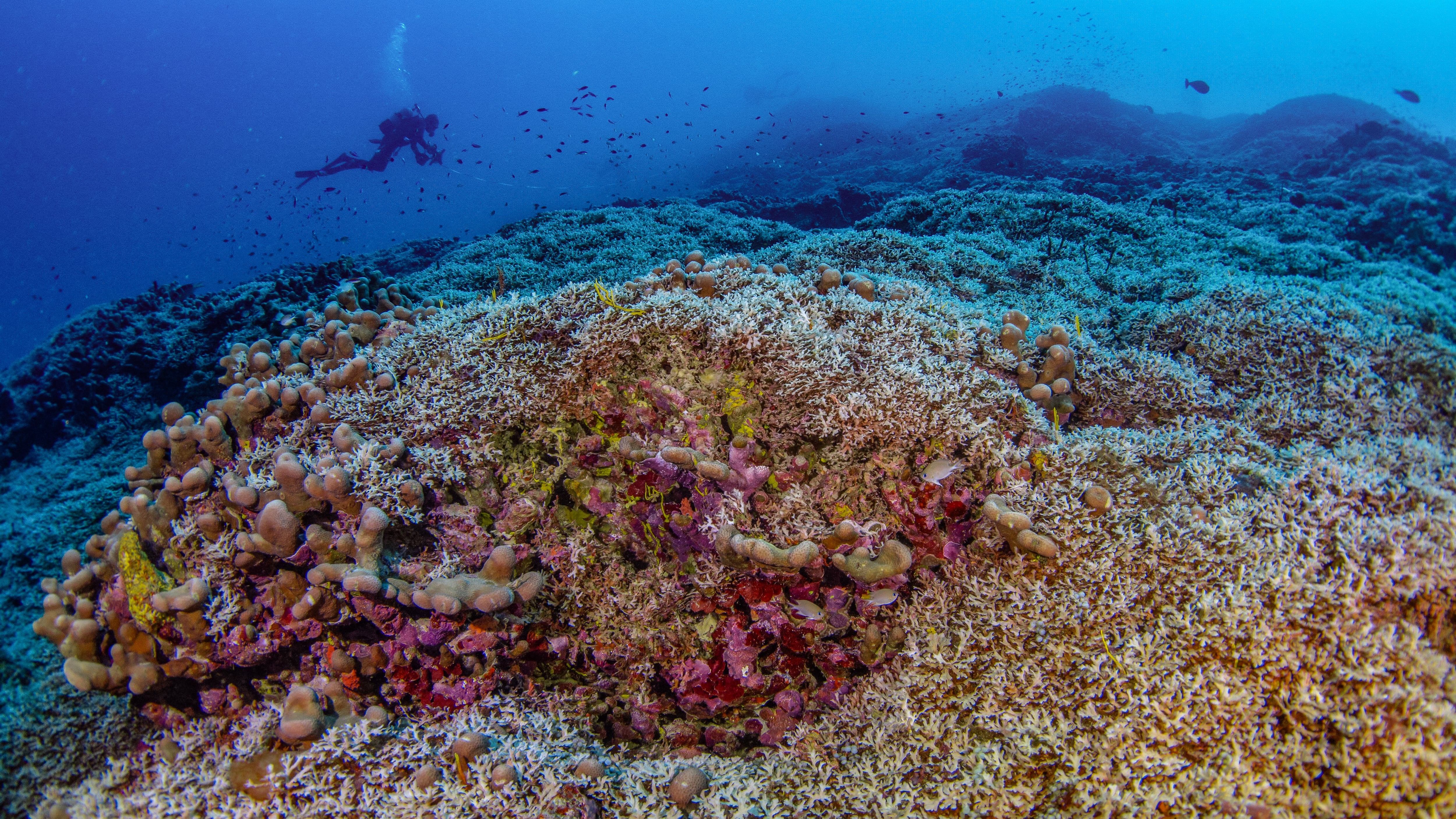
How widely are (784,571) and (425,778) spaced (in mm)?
1597

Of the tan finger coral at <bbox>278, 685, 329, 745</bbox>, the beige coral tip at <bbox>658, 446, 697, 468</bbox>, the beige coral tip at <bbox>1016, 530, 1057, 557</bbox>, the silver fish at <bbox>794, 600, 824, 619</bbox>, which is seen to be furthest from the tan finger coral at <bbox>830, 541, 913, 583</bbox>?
the tan finger coral at <bbox>278, 685, 329, 745</bbox>

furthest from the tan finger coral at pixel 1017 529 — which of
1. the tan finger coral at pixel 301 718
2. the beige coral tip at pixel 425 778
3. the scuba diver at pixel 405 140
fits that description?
the scuba diver at pixel 405 140

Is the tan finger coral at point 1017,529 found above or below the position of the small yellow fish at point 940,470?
below

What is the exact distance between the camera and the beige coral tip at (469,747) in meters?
2.06

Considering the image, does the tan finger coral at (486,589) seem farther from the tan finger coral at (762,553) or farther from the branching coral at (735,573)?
the tan finger coral at (762,553)

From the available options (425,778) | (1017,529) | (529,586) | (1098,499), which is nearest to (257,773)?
(425,778)

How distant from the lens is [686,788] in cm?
203

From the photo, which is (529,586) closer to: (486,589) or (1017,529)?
(486,589)

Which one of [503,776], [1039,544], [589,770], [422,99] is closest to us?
[503,776]

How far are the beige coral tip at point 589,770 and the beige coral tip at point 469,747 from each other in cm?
37

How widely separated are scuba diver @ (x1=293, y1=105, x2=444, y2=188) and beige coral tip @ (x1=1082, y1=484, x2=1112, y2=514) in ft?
70.0

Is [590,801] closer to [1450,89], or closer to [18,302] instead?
[1450,89]

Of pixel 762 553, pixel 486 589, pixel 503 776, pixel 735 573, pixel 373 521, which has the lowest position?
pixel 503 776

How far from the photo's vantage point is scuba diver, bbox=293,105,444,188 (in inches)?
728
